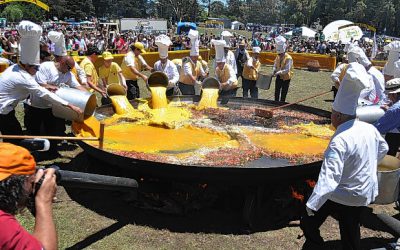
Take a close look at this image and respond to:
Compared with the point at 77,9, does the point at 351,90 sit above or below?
below

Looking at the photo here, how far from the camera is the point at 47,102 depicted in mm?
6535

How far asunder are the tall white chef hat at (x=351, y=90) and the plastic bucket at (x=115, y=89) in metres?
5.27

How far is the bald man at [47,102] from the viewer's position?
6.59m

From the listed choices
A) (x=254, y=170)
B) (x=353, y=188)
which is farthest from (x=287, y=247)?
(x=353, y=188)

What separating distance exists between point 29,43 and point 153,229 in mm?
3146

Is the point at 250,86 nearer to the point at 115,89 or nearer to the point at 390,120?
the point at 115,89

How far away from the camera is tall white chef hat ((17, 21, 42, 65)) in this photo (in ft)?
18.1

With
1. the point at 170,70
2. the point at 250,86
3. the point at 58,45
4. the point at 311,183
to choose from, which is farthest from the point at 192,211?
the point at 250,86

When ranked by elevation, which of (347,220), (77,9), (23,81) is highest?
(77,9)

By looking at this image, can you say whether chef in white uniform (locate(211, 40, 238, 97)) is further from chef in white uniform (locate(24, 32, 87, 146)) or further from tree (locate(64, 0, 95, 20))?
tree (locate(64, 0, 95, 20))

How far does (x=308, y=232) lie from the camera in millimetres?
3947

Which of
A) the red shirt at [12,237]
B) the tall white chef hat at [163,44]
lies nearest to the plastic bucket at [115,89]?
the tall white chef hat at [163,44]

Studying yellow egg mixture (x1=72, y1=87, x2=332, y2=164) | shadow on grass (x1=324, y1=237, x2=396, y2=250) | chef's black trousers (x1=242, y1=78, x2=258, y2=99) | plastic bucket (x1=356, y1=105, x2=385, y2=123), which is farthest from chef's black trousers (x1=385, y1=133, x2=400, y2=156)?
chef's black trousers (x1=242, y1=78, x2=258, y2=99)

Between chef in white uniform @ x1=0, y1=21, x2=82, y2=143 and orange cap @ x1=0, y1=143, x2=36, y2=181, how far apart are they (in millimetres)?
3943
